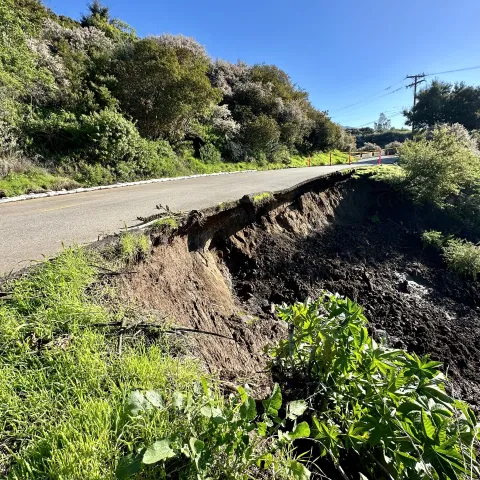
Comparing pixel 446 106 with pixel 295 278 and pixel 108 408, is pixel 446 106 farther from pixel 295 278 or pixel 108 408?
pixel 108 408

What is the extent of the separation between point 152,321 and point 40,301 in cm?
93

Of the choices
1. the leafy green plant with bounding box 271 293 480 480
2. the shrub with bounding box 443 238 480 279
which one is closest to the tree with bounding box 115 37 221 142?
the shrub with bounding box 443 238 480 279

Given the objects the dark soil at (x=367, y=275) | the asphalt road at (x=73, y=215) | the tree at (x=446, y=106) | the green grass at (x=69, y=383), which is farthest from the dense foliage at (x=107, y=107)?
the tree at (x=446, y=106)

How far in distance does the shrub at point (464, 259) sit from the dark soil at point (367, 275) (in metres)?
0.30

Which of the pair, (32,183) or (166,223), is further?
(32,183)

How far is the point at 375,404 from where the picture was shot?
1601 millimetres

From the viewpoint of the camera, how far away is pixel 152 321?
8.31ft

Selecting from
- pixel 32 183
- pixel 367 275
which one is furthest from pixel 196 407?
pixel 32 183

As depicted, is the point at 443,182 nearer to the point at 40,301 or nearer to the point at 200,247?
the point at 200,247

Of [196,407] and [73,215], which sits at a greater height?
[73,215]

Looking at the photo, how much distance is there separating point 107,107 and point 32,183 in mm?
5235

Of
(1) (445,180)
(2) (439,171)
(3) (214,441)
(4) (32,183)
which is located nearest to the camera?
(3) (214,441)

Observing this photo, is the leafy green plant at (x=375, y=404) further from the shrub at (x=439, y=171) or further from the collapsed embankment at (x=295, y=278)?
the shrub at (x=439, y=171)

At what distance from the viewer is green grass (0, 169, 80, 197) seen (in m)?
8.00
